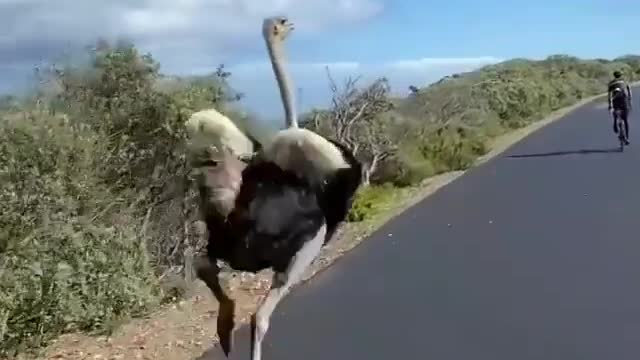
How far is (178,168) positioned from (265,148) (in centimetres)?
839

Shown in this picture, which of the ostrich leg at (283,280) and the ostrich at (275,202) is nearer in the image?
the ostrich at (275,202)

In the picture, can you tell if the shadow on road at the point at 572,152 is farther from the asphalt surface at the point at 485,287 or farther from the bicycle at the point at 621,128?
the asphalt surface at the point at 485,287

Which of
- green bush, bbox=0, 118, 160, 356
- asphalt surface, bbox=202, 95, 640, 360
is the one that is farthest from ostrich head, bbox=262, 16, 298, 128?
green bush, bbox=0, 118, 160, 356

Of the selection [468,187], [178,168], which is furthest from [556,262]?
[468,187]

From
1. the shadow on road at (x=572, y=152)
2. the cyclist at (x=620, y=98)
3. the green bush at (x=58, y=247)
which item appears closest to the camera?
the green bush at (x=58, y=247)

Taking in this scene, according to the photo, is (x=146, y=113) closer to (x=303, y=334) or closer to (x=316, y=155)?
(x=303, y=334)

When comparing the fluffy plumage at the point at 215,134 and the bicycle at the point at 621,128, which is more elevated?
the fluffy plumage at the point at 215,134

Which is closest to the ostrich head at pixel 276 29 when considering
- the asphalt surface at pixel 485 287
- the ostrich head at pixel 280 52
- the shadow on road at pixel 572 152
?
the ostrich head at pixel 280 52

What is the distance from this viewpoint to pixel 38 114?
11492mm

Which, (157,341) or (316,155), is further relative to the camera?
(157,341)

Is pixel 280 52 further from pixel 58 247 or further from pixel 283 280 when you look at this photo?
pixel 58 247

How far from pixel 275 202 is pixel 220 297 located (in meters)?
0.55

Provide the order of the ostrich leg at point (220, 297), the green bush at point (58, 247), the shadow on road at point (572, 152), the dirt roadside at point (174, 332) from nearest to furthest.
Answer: the ostrich leg at point (220, 297) < the dirt roadside at point (174, 332) < the green bush at point (58, 247) < the shadow on road at point (572, 152)

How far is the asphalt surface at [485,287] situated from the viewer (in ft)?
26.7
